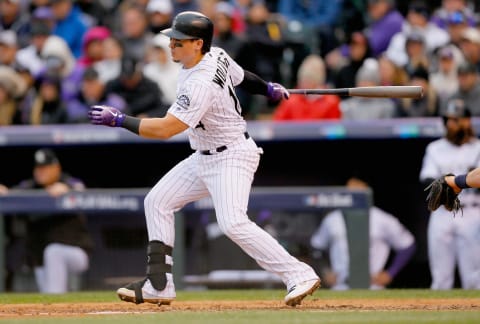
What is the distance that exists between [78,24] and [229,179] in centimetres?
710

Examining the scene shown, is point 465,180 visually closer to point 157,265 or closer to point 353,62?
point 157,265

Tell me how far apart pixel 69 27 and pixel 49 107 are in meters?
2.00

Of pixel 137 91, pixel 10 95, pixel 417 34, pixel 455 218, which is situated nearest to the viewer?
pixel 455 218

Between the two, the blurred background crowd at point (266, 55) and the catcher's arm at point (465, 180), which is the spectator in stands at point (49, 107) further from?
the catcher's arm at point (465, 180)

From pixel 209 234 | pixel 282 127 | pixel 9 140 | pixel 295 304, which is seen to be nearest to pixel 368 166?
pixel 282 127

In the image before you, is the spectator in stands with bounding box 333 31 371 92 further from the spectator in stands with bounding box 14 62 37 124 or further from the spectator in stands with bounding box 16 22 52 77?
the spectator in stands with bounding box 16 22 52 77

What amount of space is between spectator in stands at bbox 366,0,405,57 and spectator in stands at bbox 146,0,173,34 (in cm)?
221

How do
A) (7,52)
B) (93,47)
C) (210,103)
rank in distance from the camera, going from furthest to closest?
1. (7,52)
2. (93,47)
3. (210,103)

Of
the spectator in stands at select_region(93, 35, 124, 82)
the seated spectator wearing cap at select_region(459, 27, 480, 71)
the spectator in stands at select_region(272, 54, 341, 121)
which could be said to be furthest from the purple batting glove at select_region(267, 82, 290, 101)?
the spectator in stands at select_region(93, 35, 124, 82)

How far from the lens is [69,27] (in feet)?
44.6

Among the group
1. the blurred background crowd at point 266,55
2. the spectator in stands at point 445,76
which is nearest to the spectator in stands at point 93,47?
the blurred background crowd at point 266,55

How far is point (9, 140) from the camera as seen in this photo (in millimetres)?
11188

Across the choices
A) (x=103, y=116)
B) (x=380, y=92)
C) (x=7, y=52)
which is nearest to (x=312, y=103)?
(x=380, y=92)

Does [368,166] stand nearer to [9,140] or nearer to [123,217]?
[123,217]
